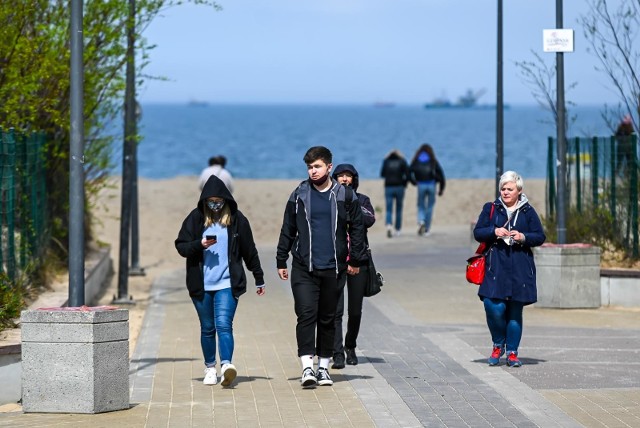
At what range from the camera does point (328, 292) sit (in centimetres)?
1113

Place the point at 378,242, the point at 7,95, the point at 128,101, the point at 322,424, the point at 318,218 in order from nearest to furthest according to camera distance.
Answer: the point at 322,424
the point at 318,218
the point at 7,95
the point at 128,101
the point at 378,242

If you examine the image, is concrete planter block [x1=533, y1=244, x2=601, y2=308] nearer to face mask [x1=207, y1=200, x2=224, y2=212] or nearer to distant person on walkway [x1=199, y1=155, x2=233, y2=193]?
face mask [x1=207, y1=200, x2=224, y2=212]

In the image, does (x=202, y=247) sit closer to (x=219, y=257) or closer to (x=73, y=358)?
(x=219, y=257)

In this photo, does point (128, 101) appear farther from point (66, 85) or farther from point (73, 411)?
point (73, 411)

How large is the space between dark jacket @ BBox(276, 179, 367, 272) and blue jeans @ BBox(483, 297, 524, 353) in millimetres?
1476

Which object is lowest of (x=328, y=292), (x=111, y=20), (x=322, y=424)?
(x=322, y=424)

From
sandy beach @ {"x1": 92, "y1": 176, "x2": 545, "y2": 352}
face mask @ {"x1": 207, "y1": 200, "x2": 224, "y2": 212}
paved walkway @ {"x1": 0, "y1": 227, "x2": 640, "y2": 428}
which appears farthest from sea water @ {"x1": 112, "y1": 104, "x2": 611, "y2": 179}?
face mask @ {"x1": 207, "y1": 200, "x2": 224, "y2": 212}

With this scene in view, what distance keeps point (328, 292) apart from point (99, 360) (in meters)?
1.95

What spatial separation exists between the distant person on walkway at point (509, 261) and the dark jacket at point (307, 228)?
1244mm

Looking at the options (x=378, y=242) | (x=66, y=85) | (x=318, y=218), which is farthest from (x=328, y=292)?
(x=378, y=242)

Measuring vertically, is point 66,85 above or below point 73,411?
above

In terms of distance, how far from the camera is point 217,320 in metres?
11.1

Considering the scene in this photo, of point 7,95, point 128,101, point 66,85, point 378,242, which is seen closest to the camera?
point 7,95

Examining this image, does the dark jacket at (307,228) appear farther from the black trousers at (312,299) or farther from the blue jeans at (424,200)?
the blue jeans at (424,200)
